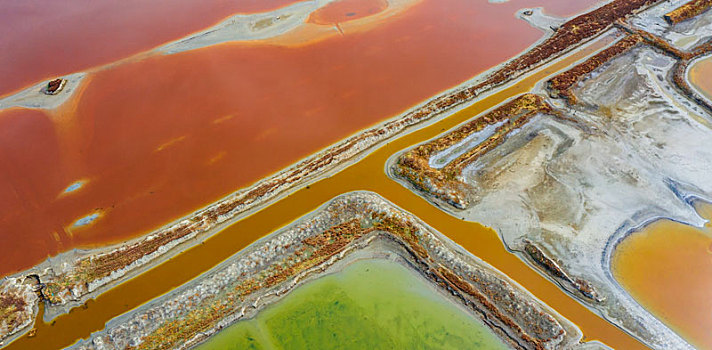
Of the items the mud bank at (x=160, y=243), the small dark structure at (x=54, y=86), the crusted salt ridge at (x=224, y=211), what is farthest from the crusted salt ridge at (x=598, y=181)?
the small dark structure at (x=54, y=86)

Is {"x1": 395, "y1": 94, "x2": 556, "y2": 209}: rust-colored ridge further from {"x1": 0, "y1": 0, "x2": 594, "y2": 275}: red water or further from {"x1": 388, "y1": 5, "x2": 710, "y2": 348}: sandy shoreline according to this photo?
{"x1": 0, "y1": 0, "x2": 594, "y2": 275}: red water

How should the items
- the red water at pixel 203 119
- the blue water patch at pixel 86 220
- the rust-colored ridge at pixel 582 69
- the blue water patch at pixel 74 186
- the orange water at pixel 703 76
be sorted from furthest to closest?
the orange water at pixel 703 76 → the rust-colored ridge at pixel 582 69 → the blue water patch at pixel 74 186 → the red water at pixel 203 119 → the blue water patch at pixel 86 220

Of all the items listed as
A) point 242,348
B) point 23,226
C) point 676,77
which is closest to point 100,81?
point 23,226

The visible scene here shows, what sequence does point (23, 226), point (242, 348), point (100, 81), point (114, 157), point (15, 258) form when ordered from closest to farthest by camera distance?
point (242, 348), point (15, 258), point (23, 226), point (114, 157), point (100, 81)

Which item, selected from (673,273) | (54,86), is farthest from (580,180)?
(54,86)

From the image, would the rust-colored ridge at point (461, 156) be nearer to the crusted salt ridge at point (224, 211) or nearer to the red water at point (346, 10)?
the crusted salt ridge at point (224, 211)

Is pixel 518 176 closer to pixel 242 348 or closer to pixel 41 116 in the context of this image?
pixel 242 348
